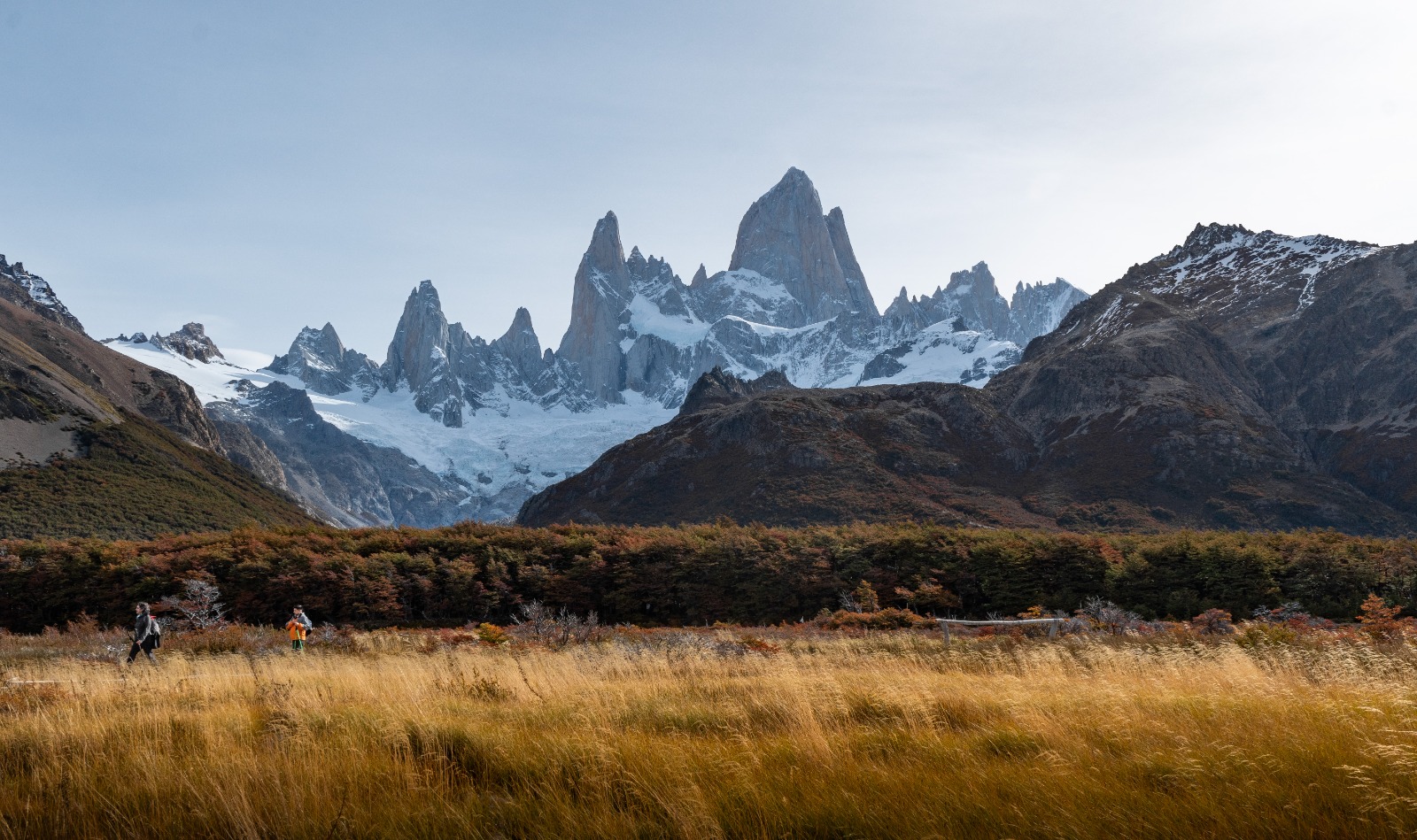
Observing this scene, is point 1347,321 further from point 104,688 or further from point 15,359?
point 15,359

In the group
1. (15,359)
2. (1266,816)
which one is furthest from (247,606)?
(15,359)

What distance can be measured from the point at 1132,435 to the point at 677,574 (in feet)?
356

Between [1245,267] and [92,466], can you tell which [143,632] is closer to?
[92,466]

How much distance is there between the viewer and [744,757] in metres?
7.19

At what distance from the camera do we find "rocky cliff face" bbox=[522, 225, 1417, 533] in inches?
4257

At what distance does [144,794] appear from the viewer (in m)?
6.79

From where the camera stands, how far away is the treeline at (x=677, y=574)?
3247 centimetres

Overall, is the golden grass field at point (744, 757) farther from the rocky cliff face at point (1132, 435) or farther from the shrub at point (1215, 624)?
the rocky cliff face at point (1132, 435)

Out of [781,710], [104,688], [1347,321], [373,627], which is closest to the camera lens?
[781,710]

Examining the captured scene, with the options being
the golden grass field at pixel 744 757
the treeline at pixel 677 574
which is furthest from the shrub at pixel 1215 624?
the treeline at pixel 677 574

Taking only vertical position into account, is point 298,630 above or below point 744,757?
below

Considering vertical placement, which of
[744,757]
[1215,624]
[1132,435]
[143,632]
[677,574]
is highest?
[1132,435]

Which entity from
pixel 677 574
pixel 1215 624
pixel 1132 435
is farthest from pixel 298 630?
pixel 1132 435

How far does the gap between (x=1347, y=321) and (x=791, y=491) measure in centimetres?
9626
